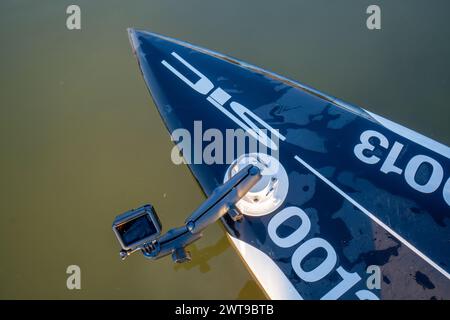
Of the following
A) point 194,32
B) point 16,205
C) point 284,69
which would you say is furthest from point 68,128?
point 284,69

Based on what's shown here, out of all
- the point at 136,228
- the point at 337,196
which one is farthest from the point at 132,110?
the point at 337,196

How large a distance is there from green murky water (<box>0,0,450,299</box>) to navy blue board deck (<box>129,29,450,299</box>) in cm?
91

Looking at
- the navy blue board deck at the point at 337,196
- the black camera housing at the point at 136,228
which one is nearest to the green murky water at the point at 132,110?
the navy blue board deck at the point at 337,196

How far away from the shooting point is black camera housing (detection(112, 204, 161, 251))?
8.68 ft

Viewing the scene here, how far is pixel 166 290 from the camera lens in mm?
3922

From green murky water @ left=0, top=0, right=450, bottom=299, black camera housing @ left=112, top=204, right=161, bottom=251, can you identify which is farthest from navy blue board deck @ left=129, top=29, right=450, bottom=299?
green murky water @ left=0, top=0, right=450, bottom=299

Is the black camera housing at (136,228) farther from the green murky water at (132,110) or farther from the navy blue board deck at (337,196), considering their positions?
the green murky water at (132,110)

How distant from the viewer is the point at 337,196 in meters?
2.96

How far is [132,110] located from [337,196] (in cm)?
247

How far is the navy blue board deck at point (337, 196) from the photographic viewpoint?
276 centimetres

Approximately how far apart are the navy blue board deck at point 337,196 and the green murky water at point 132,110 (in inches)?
35.8

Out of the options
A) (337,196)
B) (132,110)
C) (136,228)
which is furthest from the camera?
(132,110)

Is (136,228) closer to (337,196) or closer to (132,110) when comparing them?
(337,196)

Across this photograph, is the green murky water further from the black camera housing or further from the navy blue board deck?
the black camera housing
